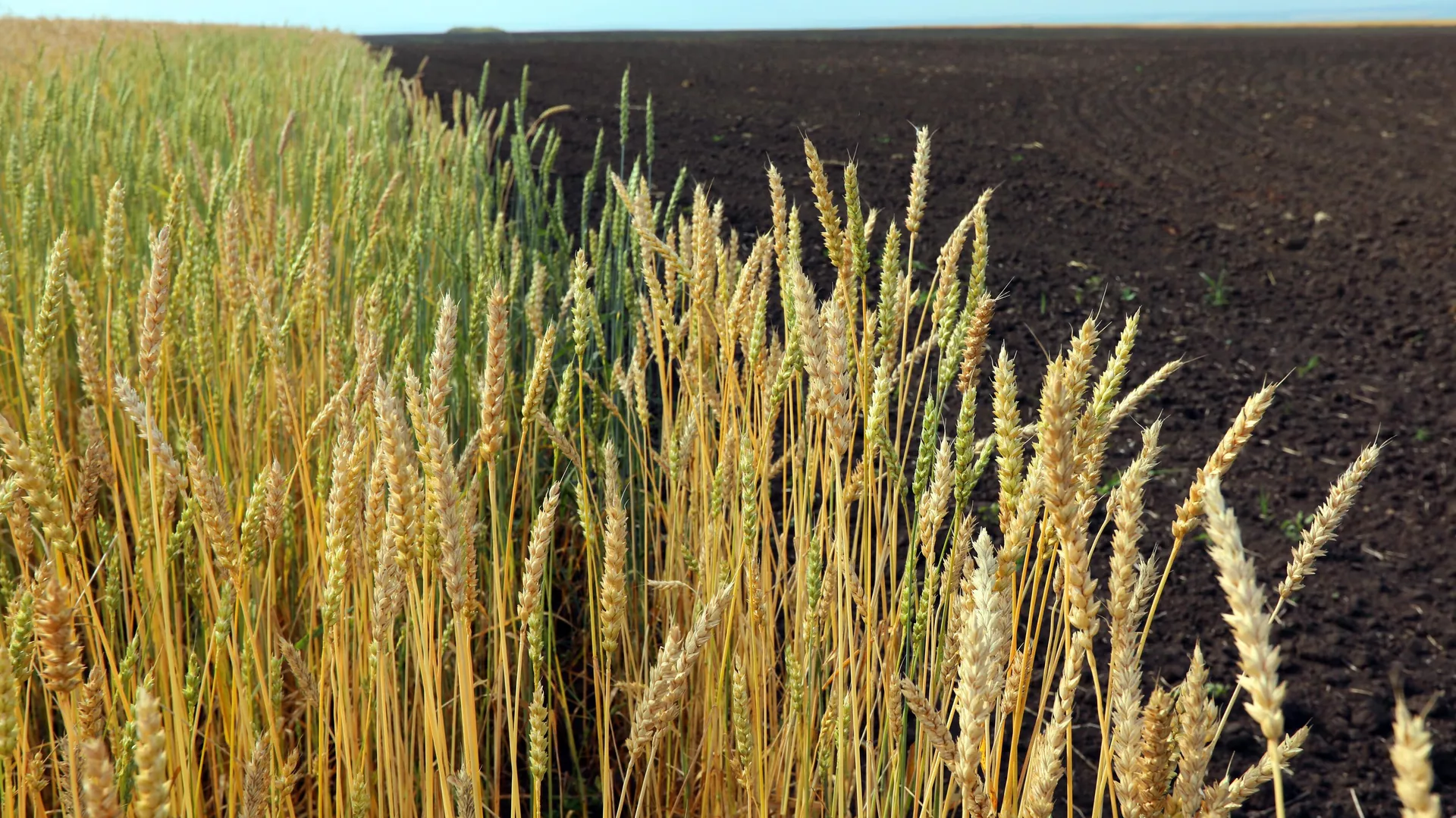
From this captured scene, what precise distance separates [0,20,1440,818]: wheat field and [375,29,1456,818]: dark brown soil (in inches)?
9.6

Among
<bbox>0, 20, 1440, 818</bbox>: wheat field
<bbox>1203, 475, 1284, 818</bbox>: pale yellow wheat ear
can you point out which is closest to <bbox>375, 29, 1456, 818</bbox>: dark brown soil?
<bbox>0, 20, 1440, 818</bbox>: wheat field

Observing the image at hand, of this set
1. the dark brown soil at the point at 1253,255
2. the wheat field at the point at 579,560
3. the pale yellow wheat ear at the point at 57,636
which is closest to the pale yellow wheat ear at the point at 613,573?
the wheat field at the point at 579,560

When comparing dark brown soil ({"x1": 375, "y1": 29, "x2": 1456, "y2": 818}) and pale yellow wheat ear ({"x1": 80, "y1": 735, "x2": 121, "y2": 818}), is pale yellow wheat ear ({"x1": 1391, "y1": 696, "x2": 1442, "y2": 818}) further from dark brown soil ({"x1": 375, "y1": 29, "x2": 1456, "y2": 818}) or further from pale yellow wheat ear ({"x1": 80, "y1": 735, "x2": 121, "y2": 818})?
dark brown soil ({"x1": 375, "y1": 29, "x2": 1456, "y2": 818})

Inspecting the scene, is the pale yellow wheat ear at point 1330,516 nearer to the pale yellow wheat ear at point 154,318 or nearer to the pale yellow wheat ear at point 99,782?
the pale yellow wheat ear at point 99,782

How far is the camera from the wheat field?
2.25 feet

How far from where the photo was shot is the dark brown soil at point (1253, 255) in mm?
2109

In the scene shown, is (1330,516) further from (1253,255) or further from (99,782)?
(1253,255)

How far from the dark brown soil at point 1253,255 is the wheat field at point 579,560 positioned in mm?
243

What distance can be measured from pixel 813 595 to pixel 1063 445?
425 mm

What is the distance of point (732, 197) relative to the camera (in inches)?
175

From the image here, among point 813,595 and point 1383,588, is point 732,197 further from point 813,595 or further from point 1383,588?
point 813,595

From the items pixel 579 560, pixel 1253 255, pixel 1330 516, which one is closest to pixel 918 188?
pixel 1330 516

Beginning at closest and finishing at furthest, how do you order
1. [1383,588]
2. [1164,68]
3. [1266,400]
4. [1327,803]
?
[1266,400] < [1327,803] < [1383,588] < [1164,68]

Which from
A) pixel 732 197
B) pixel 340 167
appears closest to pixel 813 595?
pixel 340 167
